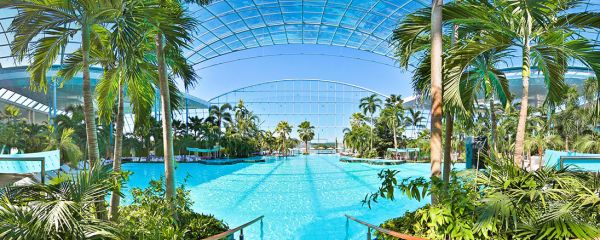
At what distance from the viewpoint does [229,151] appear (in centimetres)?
3472

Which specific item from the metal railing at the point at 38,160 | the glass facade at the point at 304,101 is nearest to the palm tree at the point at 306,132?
the glass facade at the point at 304,101

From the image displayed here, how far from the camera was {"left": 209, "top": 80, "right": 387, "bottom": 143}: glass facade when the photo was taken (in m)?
41.2

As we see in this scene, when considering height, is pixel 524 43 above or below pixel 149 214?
above

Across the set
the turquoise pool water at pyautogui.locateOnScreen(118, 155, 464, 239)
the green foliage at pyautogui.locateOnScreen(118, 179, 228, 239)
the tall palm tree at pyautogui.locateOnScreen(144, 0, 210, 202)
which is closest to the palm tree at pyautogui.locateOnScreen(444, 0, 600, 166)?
the tall palm tree at pyautogui.locateOnScreen(144, 0, 210, 202)

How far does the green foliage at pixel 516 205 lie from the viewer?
2.71 meters

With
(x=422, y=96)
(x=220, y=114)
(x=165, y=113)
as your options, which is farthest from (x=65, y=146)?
(x=220, y=114)

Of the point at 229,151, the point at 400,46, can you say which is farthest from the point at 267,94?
the point at 400,46

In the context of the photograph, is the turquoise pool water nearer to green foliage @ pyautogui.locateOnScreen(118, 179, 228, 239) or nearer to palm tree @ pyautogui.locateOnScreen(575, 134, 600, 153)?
green foliage @ pyautogui.locateOnScreen(118, 179, 228, 239)

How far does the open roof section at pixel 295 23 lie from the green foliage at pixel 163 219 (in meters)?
14.5

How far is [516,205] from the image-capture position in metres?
2.88

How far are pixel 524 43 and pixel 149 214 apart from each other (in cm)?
532

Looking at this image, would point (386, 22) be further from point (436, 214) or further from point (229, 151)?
point (229, 151)

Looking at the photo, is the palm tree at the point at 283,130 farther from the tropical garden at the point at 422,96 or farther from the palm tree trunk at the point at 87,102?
the palm tree trunk at the point at 87,102

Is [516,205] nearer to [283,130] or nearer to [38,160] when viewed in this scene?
[38,160]
